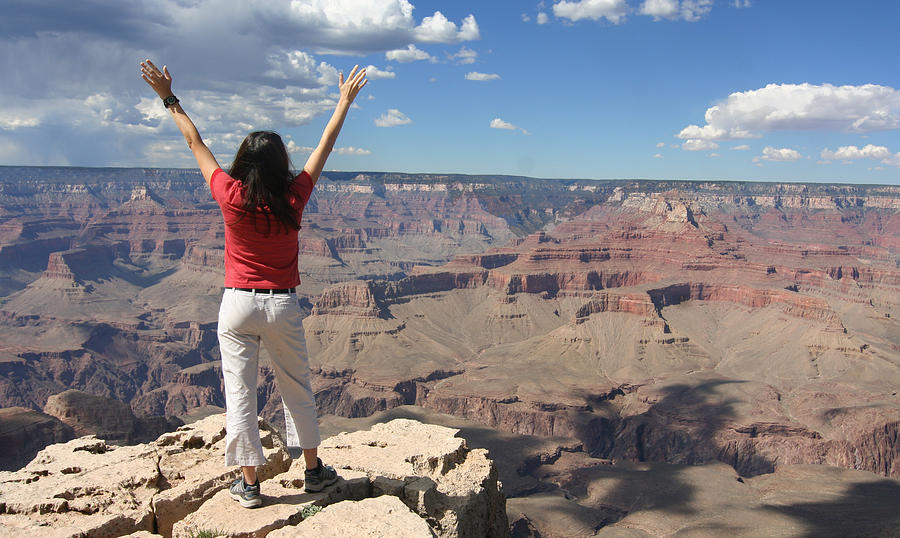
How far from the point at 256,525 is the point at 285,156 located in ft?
14.4

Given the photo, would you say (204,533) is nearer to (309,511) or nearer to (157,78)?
(309,511)

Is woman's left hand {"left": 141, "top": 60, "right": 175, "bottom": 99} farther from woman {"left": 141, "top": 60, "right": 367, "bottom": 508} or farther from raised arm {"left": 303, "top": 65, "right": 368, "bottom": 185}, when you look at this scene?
raised arm {"left": 303, "top": 65, "right": 368, "bottom": 185}

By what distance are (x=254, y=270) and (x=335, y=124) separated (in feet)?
7.18

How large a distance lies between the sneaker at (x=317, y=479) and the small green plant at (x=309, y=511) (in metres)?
0.54

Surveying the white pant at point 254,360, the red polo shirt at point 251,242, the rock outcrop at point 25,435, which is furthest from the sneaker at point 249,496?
the rock outcrop at point 25,435

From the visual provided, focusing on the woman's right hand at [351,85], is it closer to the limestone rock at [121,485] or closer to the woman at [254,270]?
the woman at [254,270]

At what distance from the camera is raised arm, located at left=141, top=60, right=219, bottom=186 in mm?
7777

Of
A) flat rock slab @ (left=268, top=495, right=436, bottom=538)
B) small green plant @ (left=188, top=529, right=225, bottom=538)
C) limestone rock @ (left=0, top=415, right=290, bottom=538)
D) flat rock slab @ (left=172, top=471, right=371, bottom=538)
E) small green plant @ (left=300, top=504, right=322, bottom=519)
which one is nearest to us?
flat rock slab @ (left=268, top=495, right=436, bottom=538)

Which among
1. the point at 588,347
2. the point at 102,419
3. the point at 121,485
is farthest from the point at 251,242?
the point at 588,347

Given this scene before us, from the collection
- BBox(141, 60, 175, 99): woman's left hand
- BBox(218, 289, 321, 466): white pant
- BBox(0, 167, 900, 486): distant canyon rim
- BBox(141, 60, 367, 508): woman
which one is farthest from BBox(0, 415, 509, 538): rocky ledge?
BBox(0, 167, 900, 486): distant canyon rim

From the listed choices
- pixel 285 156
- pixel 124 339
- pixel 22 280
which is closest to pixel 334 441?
pixel 285 156

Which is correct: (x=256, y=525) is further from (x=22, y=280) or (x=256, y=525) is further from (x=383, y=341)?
(x=22, y=280)

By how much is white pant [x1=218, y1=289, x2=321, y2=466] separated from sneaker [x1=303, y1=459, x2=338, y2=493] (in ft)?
1.30

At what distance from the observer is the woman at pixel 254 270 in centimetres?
741
